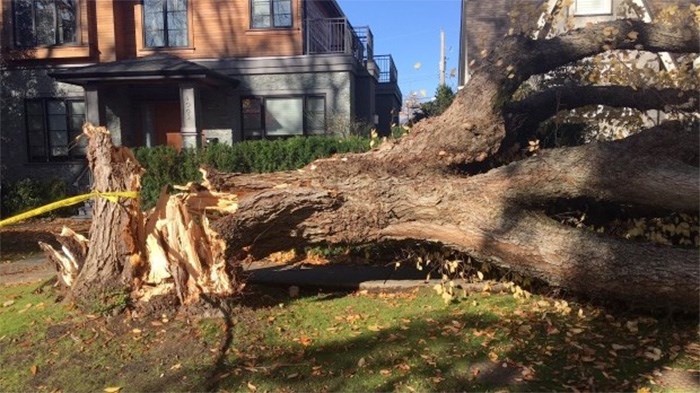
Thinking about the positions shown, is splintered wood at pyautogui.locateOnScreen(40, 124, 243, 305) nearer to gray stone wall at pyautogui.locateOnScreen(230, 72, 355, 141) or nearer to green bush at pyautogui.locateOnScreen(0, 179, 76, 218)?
green bush at pyautogui.locateOnScreen(0, 179, 76, 218)

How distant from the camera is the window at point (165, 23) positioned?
56.4 ft

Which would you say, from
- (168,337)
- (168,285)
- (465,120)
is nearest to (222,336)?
(168,337)

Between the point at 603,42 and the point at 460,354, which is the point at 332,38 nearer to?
the point at 603,42

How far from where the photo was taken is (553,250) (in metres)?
5.05

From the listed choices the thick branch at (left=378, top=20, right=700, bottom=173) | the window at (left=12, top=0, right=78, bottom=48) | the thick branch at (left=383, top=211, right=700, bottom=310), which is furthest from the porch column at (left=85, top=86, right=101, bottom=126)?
the thick branch at (left=383, top=211, right=700, bottom=310)

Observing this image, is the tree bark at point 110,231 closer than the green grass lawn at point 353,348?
No

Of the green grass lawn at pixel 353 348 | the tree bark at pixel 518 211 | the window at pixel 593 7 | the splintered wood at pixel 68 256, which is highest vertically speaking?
the window at pixel 593 7

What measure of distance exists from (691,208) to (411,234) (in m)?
2.47

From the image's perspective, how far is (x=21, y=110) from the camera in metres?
17.4

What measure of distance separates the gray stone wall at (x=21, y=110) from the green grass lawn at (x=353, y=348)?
12989 millimetres

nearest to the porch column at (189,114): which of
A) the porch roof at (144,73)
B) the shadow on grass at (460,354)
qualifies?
the porch roof at (144,73)

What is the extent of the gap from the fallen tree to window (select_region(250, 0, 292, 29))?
11.2 m

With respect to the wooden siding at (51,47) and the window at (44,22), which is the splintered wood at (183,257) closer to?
the wooden siding at (51,47)

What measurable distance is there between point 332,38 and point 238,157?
9.09 meters
